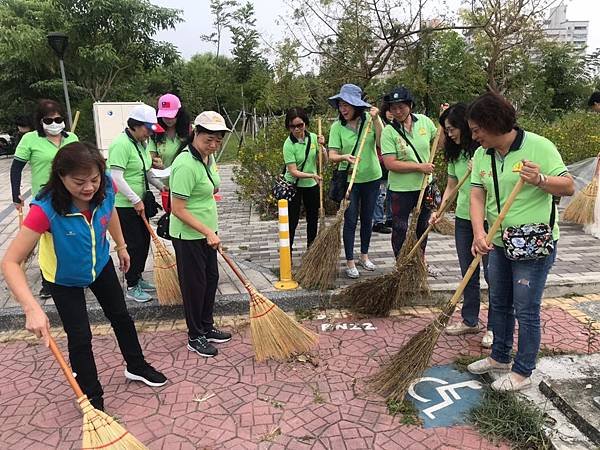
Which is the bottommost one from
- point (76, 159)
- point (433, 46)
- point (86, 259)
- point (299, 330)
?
point (299, 330)

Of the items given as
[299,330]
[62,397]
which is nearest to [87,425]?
[62,397]

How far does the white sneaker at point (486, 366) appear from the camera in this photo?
9.83ft

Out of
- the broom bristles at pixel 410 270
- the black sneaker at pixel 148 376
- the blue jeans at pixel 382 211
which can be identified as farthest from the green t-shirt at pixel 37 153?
the blue jeans at pixel 382 211

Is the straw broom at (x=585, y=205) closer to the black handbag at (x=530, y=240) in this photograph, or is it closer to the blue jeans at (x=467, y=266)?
the blue jeans at (x=467, y=266)

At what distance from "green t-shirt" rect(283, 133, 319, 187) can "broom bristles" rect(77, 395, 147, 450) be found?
9.74ft

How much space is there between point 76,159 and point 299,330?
1.85 m

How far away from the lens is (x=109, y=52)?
1579cm

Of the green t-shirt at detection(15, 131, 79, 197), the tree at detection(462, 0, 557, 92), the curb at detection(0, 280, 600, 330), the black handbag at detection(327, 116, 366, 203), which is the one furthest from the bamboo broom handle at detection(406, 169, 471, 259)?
the tree at detection(462, 0, 557, 92)

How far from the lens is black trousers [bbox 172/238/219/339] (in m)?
3.28

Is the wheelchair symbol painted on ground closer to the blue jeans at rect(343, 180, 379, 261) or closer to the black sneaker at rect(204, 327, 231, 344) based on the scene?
the black sneaker at rect(204, 327, 231, 344)

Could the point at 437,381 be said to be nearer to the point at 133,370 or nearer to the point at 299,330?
the point at 299,330

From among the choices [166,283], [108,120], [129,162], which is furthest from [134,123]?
[108,120]

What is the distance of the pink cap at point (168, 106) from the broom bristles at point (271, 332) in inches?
70.3

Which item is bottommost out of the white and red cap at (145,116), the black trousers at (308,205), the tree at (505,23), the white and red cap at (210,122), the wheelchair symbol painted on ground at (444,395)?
the wheelchair symbol painted on ground at (444,395)
